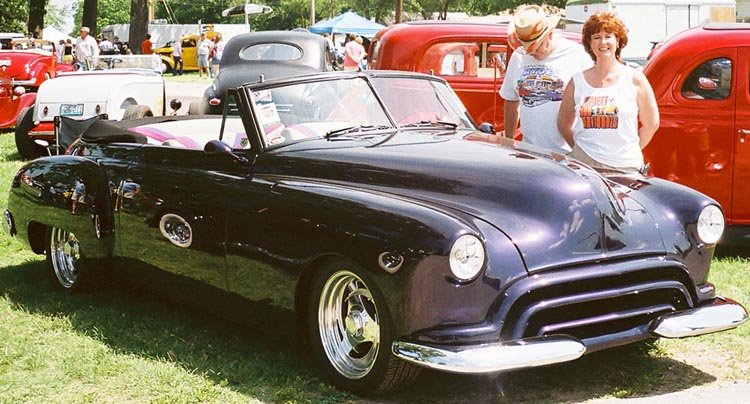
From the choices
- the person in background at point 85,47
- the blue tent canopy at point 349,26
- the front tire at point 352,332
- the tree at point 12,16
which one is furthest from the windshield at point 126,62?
the tree at point 12,16

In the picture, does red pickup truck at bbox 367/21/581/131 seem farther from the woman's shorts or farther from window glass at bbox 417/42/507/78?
the woman's shorts

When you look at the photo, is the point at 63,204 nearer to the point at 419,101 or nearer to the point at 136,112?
the point at 419,101

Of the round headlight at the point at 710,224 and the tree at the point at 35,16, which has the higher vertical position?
the tree at the point at 35,16

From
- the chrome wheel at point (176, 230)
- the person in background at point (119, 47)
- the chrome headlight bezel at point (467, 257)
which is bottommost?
the chrome wheel at point (176, 230)

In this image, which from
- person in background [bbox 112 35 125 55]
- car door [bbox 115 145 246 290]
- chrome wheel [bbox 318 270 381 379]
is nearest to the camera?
chrome wheel [bbox 318 270 381 379]

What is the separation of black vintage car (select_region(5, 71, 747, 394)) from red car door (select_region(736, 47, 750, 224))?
2.57m

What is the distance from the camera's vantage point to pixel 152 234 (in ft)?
19.1

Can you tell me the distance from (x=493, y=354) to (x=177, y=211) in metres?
2.26

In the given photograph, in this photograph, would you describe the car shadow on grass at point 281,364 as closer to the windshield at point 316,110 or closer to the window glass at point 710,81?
the windshield at point 316,110

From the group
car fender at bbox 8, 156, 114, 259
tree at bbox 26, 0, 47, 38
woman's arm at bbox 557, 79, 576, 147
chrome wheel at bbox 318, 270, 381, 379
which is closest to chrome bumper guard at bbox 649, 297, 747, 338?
chrome wheel at bbox 318, 270, 381, 379

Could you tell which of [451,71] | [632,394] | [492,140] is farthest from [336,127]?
[451,71]

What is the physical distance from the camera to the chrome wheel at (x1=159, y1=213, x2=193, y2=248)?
550 centimetres

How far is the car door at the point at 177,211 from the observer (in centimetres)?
534

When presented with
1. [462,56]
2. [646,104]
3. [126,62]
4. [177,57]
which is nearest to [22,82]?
[126,62]
